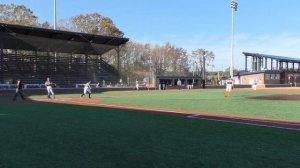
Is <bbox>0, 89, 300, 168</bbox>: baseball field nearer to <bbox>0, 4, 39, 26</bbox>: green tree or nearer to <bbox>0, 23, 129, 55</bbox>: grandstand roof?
<bbox>0, 23, 129, 55</bbox>: grandstand roof

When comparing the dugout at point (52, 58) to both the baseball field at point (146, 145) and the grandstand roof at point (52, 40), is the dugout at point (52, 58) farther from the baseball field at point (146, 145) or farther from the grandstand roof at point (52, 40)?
the baseball field at point (146, 145)

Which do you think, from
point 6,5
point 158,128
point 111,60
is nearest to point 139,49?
point 111,60

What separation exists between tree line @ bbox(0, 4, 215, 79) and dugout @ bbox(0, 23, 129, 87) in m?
10.7

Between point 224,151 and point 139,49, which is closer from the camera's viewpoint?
point 224,151

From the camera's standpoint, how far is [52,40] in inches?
2042

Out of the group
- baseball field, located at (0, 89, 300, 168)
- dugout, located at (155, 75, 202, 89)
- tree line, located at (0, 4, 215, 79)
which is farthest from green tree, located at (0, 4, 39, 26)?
baseball field, located at (0, 89, 300, 168)

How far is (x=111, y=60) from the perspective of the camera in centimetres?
8188

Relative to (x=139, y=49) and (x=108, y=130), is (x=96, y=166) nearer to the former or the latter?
(x=108, y=130)

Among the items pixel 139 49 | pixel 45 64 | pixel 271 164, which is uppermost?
pixel 139 49

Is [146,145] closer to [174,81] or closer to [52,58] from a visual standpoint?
[52,58]

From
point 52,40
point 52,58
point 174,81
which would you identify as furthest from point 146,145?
point 174,81

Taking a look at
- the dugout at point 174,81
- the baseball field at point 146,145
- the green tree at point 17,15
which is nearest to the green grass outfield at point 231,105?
the baseball field at point 146,145

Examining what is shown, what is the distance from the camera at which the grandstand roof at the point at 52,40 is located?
156ft

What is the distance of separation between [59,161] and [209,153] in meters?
2.74
